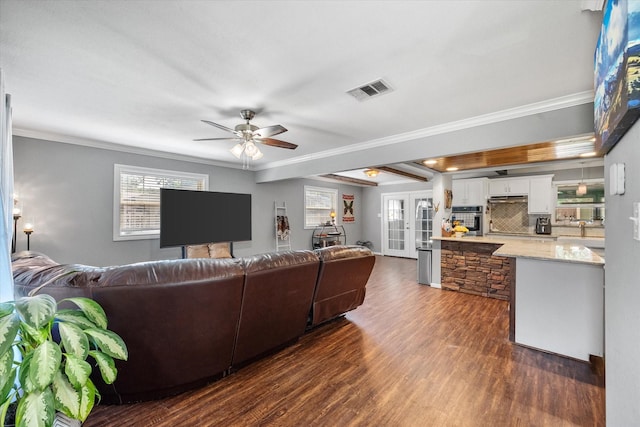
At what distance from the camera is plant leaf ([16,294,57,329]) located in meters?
1.06

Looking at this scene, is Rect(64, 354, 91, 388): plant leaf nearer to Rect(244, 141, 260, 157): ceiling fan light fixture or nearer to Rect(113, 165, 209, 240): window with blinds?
Rect(244, 141, 260, 157): ceiling fan light fixture

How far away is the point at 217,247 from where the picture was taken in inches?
206

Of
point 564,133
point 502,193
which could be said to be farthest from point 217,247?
point 502,193

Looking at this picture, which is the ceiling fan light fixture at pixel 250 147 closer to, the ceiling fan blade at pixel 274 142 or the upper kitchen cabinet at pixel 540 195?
the ceiling fan blade at pixel 274 142

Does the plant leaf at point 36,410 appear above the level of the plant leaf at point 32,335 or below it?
below

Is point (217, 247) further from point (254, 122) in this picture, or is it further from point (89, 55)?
point (89, 55)

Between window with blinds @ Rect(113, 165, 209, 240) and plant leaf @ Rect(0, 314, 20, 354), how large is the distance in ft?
12.7

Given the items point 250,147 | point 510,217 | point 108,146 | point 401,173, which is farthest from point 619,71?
point 510,217

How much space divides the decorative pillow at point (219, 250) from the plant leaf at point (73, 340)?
4065mm

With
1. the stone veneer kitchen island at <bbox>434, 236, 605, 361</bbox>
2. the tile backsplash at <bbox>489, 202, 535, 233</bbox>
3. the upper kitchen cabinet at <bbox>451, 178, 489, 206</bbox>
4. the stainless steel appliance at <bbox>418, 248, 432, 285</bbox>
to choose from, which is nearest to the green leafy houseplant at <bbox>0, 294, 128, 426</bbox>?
the stone veneer kitchen island at <bbox>434, 236, 605, 361</bbox>

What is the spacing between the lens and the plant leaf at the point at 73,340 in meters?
1.12

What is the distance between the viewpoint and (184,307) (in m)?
1.80

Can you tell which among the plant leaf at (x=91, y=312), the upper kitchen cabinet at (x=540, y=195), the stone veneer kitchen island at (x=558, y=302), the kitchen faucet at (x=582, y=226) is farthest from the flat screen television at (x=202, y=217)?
the kitchen faucet at (x=582, y=226)

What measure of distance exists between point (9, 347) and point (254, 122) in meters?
2.81
